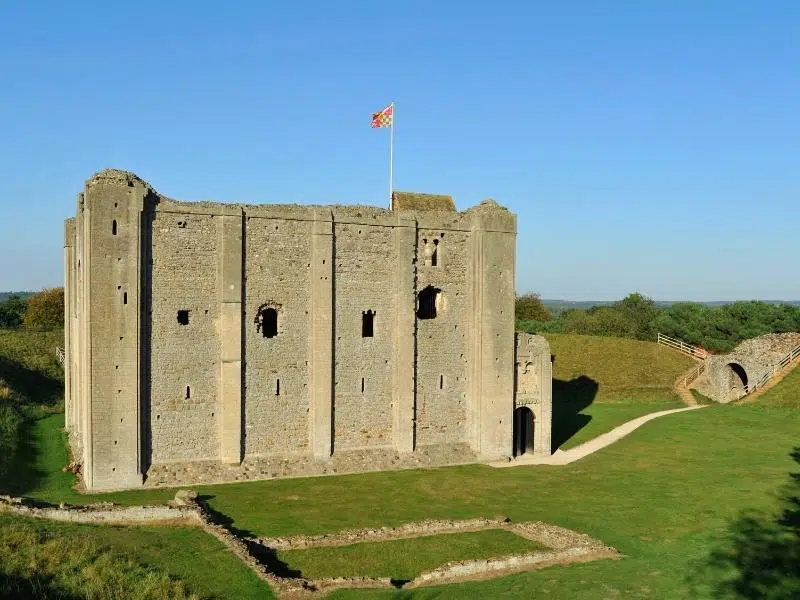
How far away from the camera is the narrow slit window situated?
96.2 feet

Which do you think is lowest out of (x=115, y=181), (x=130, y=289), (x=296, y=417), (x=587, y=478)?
(x=587, y=478)


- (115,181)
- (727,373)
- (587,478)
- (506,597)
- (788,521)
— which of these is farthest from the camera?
(727,373)

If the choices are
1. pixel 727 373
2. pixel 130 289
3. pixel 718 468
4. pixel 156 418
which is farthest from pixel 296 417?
pixel 727 373

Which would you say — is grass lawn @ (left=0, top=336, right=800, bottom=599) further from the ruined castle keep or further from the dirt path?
the ruined castle keep

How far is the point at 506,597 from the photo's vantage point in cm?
1585

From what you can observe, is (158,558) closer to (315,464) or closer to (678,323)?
(315,464)

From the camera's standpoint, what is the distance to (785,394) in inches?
1604

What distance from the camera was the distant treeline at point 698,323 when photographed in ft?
219

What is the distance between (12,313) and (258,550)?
88.9 metres

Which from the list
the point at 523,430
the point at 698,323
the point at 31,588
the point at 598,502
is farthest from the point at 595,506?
the point at 698,323

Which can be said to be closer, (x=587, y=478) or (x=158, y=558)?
(x=158, y=558)

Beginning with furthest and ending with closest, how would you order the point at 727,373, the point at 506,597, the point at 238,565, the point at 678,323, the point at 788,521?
the point at 678,323, the point at 727,373, the point at 788,521, the point at 238,565, the point at 506,597

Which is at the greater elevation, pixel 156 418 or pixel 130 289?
pixel 130 289

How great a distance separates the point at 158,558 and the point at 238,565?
6.96 feet
